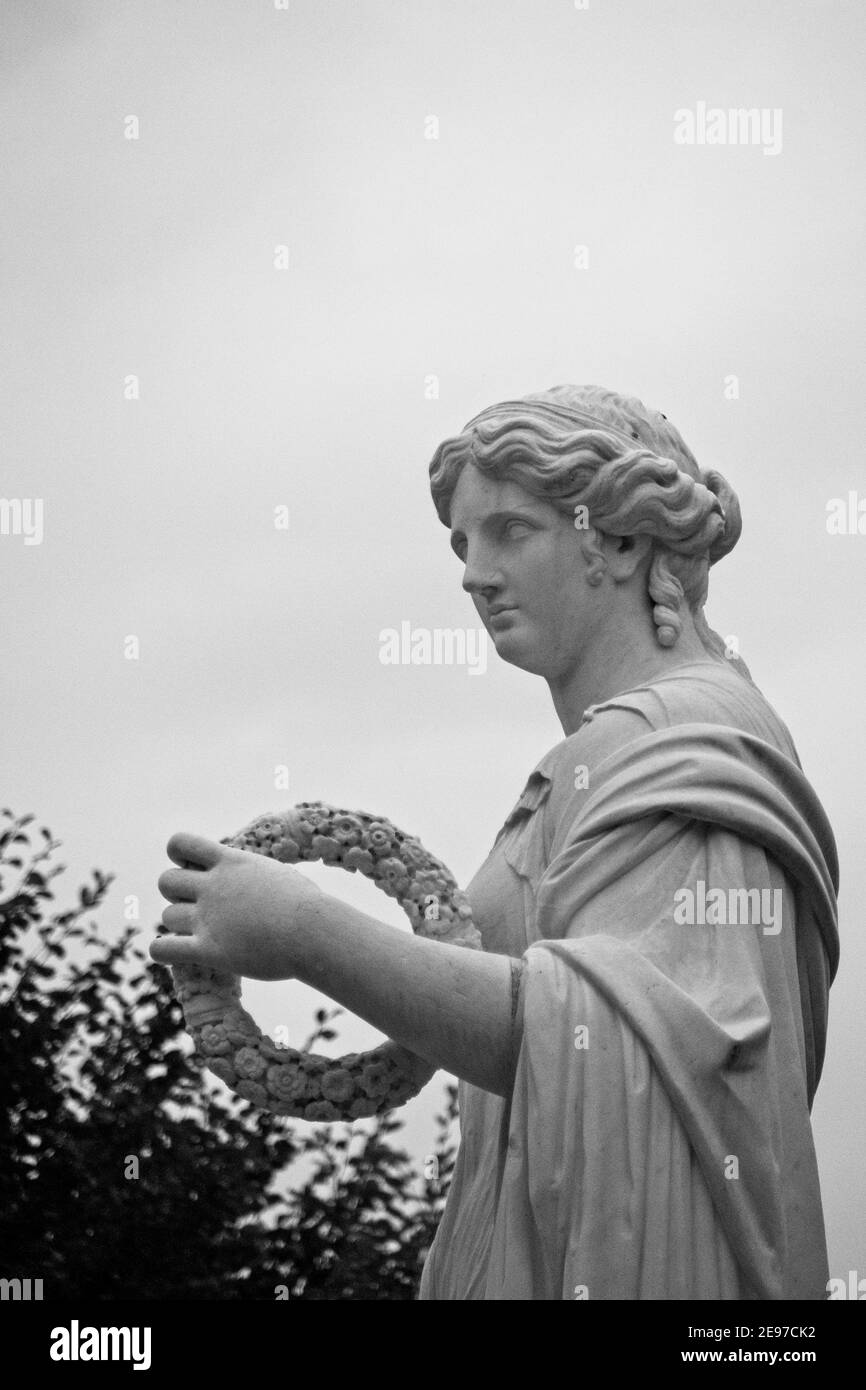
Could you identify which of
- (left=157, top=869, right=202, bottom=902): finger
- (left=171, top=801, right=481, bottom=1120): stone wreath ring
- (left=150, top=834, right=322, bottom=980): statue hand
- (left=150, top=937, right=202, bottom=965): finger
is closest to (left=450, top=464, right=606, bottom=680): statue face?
(left=171, top=801, right=481, bottom=1120): stone wreath ring

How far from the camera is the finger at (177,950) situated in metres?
7.60

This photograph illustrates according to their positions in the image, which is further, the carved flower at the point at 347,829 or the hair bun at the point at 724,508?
the hair bun at the point at 724,508

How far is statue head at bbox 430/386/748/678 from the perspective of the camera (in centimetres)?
830

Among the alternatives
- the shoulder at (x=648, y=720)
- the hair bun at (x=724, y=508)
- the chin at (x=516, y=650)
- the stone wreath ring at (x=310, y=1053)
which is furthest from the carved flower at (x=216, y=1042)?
the hair bun at (x=724, y=508)

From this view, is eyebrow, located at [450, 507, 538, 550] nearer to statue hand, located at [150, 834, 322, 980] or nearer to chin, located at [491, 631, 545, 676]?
chin, located at [491, 631, 545, 676]

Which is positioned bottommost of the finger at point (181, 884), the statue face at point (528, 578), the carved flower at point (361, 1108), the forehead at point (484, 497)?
the carved flower at point (361, 1108)

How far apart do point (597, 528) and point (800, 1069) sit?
68.6 inches

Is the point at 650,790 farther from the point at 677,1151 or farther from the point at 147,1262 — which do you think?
the point at 147,1262

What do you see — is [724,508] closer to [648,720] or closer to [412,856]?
[648,720]

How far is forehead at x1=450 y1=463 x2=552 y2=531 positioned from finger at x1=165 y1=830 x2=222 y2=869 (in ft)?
4.66

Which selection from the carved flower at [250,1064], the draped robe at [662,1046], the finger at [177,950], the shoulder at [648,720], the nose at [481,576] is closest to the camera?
the draped robe at [662,1046]

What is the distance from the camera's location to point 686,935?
7.59 m

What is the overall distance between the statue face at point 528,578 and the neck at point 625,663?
0.17ft

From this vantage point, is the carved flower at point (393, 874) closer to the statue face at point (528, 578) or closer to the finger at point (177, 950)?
the finger at point (177, 950)
